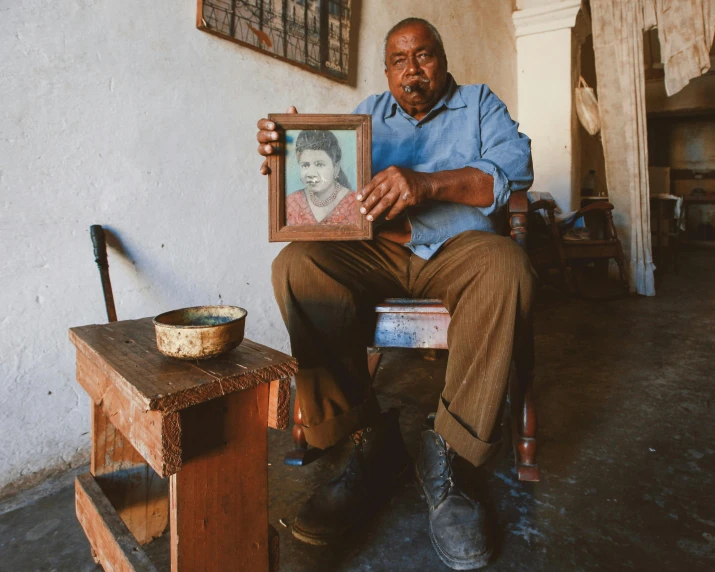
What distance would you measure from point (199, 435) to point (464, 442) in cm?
63

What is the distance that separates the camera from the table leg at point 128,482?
0.99m

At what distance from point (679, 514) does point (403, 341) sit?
0.81 metres

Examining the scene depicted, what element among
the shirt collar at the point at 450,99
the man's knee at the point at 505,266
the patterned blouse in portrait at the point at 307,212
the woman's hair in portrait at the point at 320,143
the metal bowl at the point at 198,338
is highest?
the shirt collar at the point at 450,99

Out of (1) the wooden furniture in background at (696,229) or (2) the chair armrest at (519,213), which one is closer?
(2) the chair armrest at (519,213)

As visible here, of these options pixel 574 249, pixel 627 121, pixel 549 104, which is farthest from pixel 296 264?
pixel 549 104

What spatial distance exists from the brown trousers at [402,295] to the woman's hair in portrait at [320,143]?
0.79ft

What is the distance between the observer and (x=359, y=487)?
3.80 ft

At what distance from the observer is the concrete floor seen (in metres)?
1.01

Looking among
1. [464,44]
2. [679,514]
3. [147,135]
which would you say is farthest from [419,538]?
[464,44]

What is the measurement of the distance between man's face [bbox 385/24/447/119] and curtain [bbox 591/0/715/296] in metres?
3.22

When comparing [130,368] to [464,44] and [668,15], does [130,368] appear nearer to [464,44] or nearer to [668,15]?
[464,44]

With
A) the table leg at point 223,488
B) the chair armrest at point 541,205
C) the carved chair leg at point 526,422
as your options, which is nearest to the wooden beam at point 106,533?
the table leg at point 223,488

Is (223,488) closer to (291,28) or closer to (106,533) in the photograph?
(106,533)

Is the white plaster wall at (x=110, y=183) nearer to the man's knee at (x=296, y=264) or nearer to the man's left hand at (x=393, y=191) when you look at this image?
the man's knee at (x=296, y=264)
